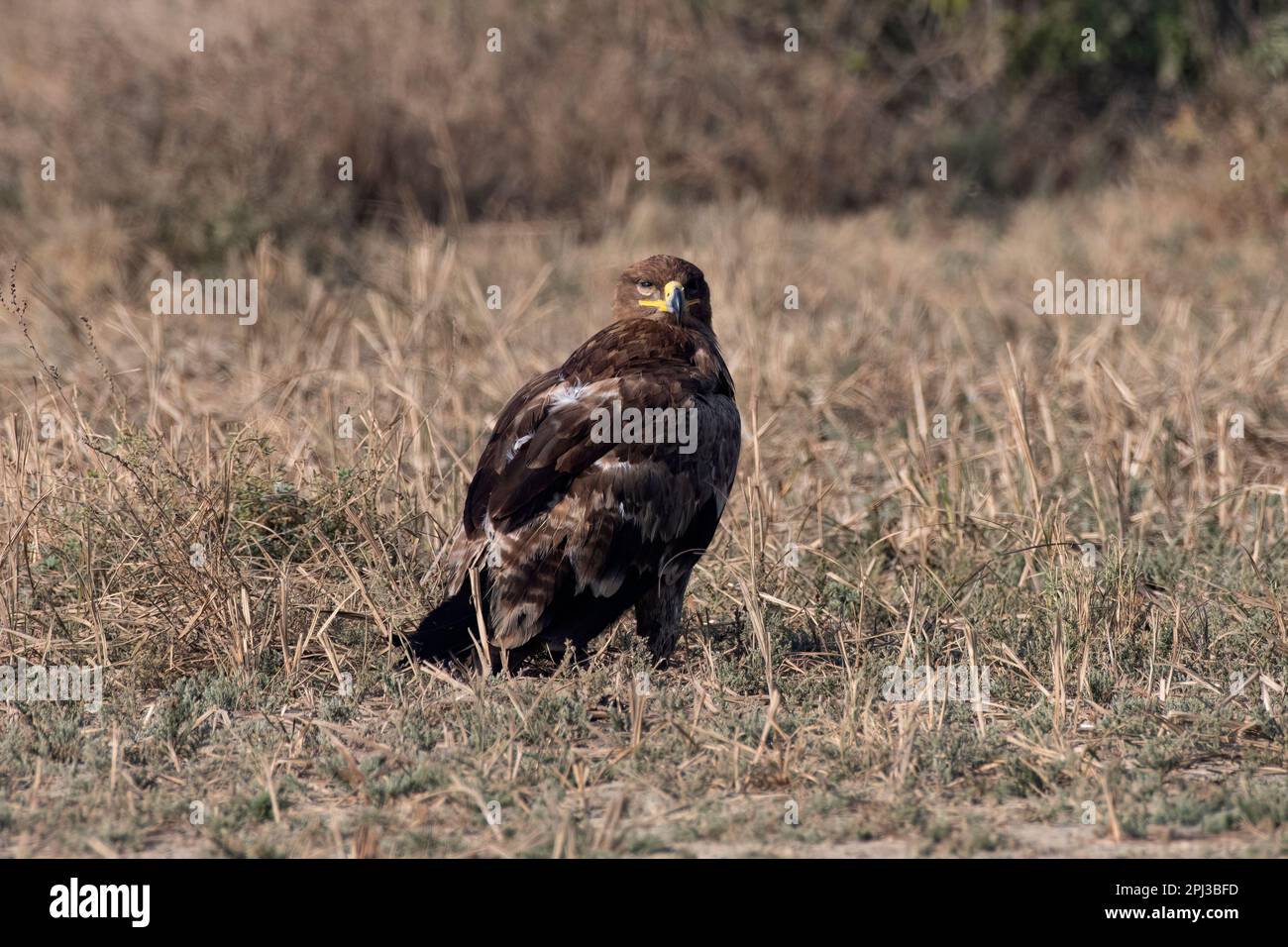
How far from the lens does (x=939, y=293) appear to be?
9984 millimetres

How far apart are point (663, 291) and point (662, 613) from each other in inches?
45.3

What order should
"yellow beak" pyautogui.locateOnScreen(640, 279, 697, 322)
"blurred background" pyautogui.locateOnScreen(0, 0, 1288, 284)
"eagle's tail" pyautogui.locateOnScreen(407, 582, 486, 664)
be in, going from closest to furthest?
1. "eagle's tail" pyautogui.locateOnScreen(407, 582, 486, 664)
2. "yellow beak" pyautogui.locateOnScreen(640, 279, 697, 322)
3. "blurred background" pyautogui.locateOnScreen(0, 0, 1288, 284)

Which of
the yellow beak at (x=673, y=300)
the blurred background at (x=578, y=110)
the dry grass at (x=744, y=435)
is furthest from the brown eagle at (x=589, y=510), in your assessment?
the blurred background at (x=578, y=110)

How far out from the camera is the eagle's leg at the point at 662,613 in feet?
17.1

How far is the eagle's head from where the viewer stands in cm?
561

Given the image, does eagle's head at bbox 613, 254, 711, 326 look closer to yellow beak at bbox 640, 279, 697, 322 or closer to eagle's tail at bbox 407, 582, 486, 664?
yellow beak at bbox 640, 279, 697, 322

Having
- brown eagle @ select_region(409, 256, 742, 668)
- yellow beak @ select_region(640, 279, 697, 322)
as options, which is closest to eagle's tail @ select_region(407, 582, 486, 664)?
brown eagle @ select_region(409, 256, 742, 668)

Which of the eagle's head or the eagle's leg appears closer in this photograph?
the eagle's leg

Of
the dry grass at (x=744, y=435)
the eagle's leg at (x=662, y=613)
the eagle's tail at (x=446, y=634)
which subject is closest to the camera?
the dry grass at (x=744, y=435)

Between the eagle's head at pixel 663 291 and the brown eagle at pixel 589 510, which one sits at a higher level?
the eagle's head at pixel 663 291

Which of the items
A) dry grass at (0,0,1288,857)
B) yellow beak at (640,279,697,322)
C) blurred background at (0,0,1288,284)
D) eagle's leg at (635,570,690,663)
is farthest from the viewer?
blurred background at (0,0,1288,284)

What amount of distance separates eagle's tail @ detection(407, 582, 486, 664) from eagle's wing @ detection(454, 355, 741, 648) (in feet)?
0.26

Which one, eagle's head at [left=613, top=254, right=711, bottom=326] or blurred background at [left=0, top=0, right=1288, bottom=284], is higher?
blurred background at [left=0, top=0, right=1288, bottom=284]

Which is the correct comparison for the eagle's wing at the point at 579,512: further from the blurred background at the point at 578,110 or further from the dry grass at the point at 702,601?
the blurred background at the point at 578,110
